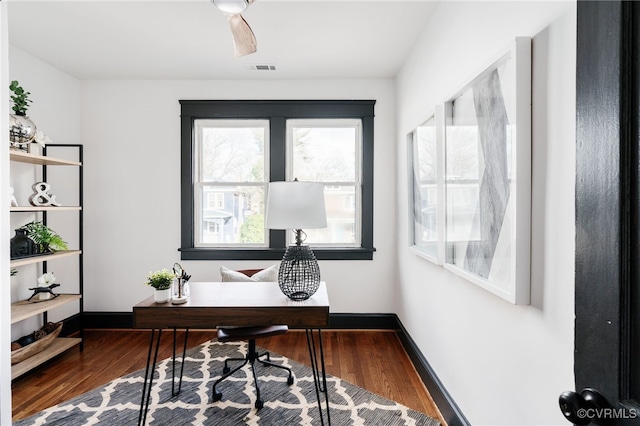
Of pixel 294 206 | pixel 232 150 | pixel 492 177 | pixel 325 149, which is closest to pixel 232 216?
pixel 232 150

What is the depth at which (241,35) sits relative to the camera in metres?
1.95

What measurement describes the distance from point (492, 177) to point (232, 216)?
2872 mm

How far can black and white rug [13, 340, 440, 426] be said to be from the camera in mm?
2139

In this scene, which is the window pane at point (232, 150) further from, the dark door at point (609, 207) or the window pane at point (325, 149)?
the dark door at point (609, 207)

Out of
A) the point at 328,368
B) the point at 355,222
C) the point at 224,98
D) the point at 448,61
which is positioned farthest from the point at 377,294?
the point at 224,98

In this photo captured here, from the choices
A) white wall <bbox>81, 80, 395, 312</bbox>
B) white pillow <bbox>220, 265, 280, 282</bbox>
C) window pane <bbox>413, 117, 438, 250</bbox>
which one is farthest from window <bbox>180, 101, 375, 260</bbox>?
window pane <bbox>413, 117, 438, 250</bbox>

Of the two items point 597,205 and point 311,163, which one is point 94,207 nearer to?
point 311,163

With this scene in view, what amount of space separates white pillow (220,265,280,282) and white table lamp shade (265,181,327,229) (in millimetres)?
903

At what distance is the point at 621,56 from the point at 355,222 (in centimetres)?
325

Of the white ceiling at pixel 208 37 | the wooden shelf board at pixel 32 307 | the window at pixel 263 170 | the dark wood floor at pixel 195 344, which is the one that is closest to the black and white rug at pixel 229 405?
the dark wood floor at pixel 195 344

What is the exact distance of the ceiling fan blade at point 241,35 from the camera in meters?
1.87

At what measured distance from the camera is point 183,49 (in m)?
2.99

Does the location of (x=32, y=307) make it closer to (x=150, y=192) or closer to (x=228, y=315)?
(x=150, y=192)

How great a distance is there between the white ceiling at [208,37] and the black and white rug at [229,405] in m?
2.67
